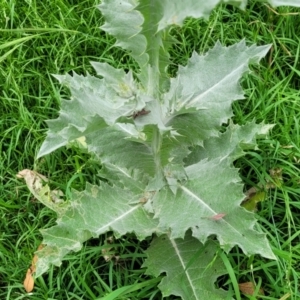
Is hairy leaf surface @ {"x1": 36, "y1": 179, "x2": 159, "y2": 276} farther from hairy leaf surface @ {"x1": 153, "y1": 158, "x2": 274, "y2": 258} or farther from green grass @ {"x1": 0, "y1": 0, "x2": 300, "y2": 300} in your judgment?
green grass @ {"x1": 0, "y1": 0, "x2": 300, "y2": 300}

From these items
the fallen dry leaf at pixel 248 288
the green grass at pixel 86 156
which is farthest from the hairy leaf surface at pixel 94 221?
the fallen dry leaf at pixel 248 288

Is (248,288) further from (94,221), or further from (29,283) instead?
(29,283)

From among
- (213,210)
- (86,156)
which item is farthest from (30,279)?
(213,210)

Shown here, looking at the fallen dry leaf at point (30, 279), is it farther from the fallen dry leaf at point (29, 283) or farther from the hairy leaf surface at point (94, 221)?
the hairy leaf surface at point (94, 221)

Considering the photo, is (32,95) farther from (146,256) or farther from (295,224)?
(295,224)

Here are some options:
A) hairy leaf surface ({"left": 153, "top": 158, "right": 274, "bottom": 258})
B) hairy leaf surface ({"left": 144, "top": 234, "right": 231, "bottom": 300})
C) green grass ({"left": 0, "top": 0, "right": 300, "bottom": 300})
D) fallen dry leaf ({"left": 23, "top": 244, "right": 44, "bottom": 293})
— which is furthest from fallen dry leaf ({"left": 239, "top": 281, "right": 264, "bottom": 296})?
fallen dry leaf ({"left": 23, "top": 244, "right": 44, "bottom": 293})

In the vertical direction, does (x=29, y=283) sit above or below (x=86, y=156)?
below

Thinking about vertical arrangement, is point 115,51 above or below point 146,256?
above

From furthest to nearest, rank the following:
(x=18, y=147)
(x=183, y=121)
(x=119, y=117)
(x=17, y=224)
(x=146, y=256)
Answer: (x=18, y=147), (x=17, y=224), (x=146, y=256), (x=183, y=121), (x=119, y=117)

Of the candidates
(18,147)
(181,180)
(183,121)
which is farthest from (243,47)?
(18,147)
